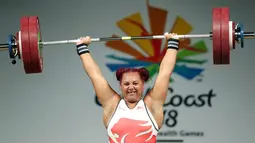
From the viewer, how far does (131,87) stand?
4316 millimetres

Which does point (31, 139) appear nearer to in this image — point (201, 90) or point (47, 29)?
point (47, 29)

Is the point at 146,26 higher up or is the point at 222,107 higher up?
the point at 146,26

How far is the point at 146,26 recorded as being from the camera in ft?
21.1

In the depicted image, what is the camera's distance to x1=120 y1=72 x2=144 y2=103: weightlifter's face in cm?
432

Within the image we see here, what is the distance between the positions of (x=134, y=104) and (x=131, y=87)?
113 mm

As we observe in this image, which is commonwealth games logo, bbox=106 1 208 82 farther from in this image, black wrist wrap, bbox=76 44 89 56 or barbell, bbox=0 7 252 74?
black wrist wrap, bbox=76 44 89 56

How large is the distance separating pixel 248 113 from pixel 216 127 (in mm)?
318

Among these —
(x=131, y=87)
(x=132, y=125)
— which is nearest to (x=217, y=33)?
(x=131, y=87)

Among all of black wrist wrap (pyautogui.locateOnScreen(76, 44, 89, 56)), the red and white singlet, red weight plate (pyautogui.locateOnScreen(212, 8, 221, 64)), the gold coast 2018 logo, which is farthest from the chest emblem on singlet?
the gold coast 2018 logo

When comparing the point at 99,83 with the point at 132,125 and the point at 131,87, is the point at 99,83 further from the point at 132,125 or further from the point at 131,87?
the point at 132,125

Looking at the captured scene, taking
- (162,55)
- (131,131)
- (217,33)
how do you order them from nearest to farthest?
(131,131)
(217,33)
(162,55)

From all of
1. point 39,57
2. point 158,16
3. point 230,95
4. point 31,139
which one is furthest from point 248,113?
point 39,57

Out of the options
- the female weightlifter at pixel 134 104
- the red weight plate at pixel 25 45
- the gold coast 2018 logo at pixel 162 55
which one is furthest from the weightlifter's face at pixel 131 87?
the gold coast 2018 logo at pixel 162 55

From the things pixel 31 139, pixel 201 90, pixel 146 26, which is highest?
pixel 146 26
